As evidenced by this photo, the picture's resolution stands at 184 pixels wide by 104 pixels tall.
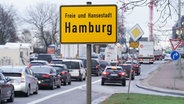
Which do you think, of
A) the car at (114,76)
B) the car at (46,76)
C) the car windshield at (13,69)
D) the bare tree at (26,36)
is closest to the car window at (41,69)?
the car at (46,76)

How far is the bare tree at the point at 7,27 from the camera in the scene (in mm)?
99125

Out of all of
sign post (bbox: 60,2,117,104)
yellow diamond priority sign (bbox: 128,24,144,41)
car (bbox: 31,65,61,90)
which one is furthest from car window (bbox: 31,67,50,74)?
sign post (bbox: 60,2,117,104)

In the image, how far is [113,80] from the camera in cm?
4050

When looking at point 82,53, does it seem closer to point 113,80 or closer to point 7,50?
point 7,50

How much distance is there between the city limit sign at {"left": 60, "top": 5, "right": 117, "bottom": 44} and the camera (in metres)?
10.0

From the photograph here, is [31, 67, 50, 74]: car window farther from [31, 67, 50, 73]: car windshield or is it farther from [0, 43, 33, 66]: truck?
[0, 43, 33, 66]: truck

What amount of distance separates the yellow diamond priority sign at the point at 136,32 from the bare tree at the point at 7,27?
252 ft

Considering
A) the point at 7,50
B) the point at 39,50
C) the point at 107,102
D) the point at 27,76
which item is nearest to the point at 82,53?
the point at 7,50

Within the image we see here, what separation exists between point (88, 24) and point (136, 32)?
1429 centimetres

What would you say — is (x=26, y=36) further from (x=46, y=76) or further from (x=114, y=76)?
(x=46, y=76)

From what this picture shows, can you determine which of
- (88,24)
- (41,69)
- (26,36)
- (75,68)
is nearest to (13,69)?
(41,69)

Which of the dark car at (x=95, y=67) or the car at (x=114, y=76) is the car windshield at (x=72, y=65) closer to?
the car at (x=114, y=76)

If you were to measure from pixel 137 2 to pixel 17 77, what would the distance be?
14017 mm

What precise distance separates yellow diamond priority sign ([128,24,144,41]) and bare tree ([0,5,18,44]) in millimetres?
→ 76711
